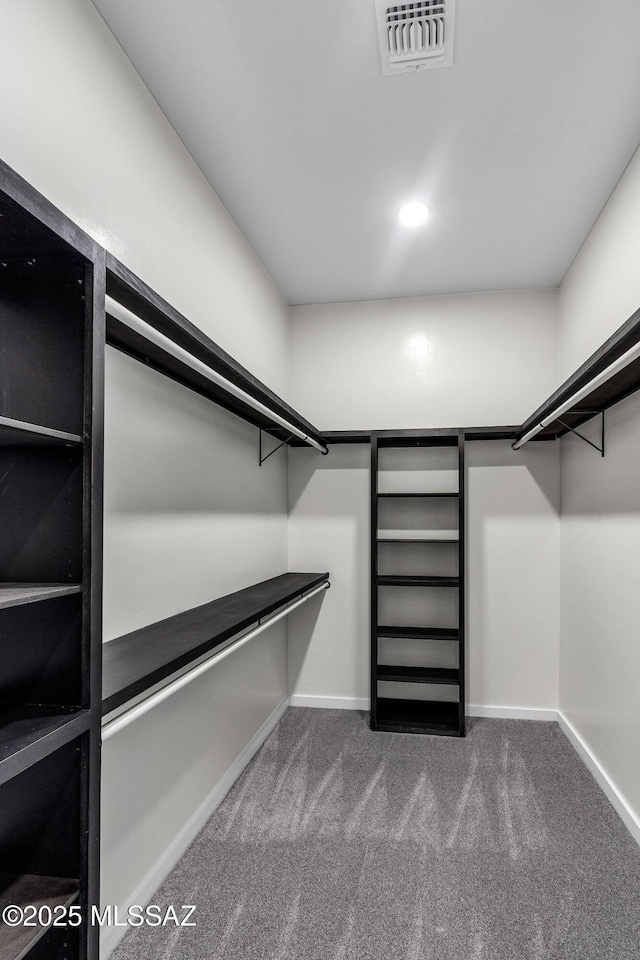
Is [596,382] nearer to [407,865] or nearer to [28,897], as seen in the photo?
[407,865]

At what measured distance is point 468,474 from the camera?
360cm

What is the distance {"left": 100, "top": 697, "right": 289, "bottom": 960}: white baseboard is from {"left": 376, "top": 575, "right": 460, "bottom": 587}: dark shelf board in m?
1.05

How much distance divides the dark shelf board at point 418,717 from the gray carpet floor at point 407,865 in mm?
239

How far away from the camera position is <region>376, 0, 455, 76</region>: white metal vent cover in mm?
1591

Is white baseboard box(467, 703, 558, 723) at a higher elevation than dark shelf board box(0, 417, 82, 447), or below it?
below

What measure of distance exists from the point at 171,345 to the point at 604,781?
2.56 m

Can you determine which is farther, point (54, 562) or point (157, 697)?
point (157, 697)

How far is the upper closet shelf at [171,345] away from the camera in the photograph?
1.29 metres

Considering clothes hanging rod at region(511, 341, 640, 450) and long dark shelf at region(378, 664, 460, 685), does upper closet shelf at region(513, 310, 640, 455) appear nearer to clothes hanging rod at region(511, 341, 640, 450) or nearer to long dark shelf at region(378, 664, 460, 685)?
clothes hanging rod at region(511, 341, 640, 450)

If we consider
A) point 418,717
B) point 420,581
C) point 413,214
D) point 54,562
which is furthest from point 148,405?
point 418,717

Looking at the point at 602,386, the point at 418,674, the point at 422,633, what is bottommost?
the point at 418,674

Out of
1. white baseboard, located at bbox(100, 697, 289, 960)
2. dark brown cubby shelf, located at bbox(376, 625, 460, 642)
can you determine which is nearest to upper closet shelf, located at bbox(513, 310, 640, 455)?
dark brown cubby shelf, located at bbox(376, 625, 460, 642)

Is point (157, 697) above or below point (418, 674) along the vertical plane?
above

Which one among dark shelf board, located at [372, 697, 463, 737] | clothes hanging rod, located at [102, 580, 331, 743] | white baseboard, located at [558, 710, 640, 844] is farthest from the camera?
dark shelf board, located at [372, 697, 463, 737]
